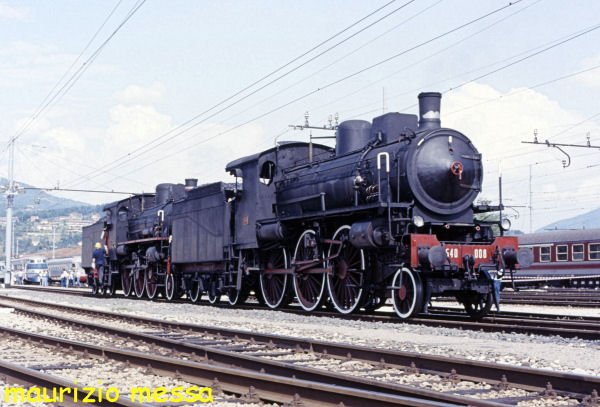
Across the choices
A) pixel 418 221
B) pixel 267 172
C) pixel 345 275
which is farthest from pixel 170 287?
pixel 418 221

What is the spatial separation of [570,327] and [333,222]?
18.5 feet

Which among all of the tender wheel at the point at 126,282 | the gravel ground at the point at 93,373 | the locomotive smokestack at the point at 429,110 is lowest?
the gravel ground at the point at 93,373

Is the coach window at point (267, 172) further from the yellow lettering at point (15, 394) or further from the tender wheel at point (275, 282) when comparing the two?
the yellow lettering at point (15, 394)

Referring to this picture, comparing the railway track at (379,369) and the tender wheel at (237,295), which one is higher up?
the tender wheel at (237,295)

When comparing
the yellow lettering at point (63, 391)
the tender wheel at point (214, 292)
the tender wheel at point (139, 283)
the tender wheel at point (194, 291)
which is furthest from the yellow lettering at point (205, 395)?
the tender wheel at point (139, 283)

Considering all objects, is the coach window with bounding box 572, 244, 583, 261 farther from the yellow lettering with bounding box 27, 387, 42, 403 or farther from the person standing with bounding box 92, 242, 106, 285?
the yellow lettering with bounding box 27, 387, 42, 403

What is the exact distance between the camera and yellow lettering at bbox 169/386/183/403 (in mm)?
6590

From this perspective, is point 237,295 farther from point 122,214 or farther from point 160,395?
point 160,395

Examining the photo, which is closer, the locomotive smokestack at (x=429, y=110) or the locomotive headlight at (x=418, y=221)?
the locomotive headlight at (x=418, y=221)

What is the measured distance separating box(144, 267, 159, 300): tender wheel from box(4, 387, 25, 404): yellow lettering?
19.3 m

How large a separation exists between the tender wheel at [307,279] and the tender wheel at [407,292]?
267 centimetres

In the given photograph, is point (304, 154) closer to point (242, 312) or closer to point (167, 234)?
point (242, 312)

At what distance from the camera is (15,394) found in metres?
7.08

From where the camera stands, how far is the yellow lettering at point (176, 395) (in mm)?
6590
